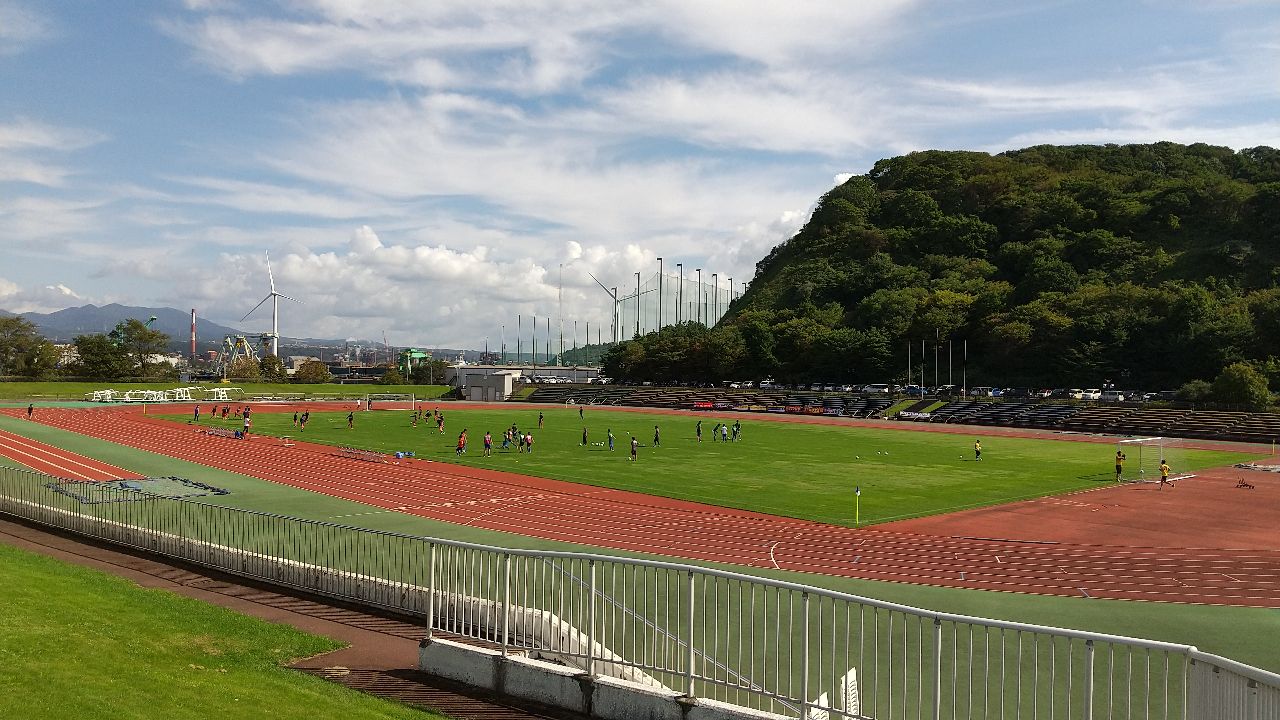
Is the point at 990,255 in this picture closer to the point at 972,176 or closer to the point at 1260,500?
the point at 972,176

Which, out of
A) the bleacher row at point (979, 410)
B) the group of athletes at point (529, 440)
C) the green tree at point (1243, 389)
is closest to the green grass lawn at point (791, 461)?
the group of athletes at point (529, 440)

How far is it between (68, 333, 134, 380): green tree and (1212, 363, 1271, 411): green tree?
376 feet

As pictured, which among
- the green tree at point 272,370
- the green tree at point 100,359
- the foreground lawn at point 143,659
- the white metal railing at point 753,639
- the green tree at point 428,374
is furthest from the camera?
the green tree at point 428,374

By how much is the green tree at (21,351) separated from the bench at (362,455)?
91172 mm

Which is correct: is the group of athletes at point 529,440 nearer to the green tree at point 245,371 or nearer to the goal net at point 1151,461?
the goal net at point 1151,461

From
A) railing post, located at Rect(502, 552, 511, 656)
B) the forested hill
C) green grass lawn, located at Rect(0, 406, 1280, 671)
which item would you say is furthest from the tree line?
railing post, located at Rect(502, 552, 511, 656)

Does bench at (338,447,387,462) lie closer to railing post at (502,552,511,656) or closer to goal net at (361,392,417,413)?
railing post at (502,552,511,656)

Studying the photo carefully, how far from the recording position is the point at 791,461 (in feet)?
138

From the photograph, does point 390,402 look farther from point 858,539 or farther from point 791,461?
point 858,539

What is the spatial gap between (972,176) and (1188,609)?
16365 cm

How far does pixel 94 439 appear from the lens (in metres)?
47.2

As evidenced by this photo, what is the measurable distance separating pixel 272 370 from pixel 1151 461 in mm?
119713

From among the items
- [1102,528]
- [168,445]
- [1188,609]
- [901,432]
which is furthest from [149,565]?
[901,432]

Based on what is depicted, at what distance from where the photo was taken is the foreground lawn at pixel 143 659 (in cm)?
912
